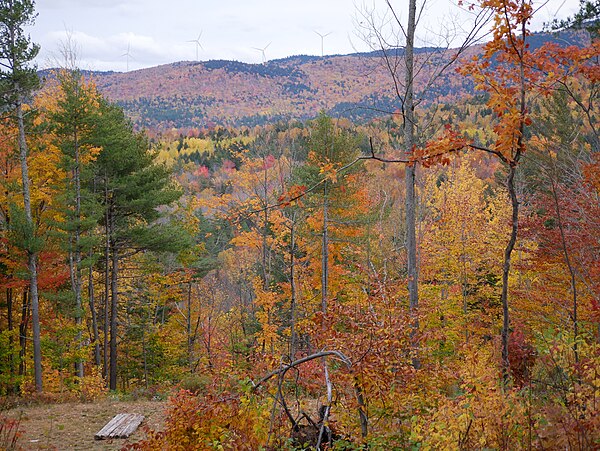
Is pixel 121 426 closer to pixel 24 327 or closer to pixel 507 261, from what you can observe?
pixel 507 261

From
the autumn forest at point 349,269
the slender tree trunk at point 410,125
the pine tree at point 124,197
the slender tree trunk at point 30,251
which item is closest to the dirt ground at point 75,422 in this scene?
the autumn forest at point 349,269

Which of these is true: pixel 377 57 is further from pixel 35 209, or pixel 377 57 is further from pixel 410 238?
pixel 35 209

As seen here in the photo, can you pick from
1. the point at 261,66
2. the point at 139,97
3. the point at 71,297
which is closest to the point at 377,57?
the point at 71,297

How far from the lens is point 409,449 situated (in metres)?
4.76

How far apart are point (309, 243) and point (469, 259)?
244 inches

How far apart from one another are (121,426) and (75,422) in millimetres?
1549


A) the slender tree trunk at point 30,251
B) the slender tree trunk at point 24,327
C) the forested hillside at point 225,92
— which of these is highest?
the forested hillside at point 225,92

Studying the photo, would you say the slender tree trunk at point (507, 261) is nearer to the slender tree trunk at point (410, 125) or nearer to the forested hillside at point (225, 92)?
the slender tree trunk at point (410, 125)

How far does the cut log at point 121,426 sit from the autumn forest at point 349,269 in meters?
1.20

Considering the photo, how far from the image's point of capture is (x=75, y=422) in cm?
1038

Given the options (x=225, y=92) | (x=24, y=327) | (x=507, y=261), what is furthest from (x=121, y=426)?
(x=225, y=92)

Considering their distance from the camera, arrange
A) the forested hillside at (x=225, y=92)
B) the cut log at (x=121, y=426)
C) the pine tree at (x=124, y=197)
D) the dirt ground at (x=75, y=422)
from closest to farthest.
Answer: the dirt ground at (x=75, y=422) < the cut log at (x=121, y=426) < the pine tree at (x=124, y=197) < the forested hillside at (x=225, y=92)

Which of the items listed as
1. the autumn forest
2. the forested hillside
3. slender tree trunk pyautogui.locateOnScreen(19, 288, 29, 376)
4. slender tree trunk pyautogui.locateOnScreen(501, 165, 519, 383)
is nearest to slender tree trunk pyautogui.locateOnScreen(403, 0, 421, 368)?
the autumn forest

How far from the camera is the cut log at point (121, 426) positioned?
360 inches
